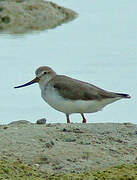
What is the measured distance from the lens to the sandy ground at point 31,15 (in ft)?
76.9

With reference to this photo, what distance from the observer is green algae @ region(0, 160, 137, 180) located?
6.87m

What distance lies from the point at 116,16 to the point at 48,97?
43.2ft

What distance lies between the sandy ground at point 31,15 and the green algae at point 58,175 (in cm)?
1569

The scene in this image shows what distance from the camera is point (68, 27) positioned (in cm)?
2261

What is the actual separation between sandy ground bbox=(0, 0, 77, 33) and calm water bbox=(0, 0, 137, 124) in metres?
0.65

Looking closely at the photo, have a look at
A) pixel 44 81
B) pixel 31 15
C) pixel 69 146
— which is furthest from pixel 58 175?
pixel 31 15

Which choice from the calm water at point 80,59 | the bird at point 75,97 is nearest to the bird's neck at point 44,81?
the bird at point 75,97

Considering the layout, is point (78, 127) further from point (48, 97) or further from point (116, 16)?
point (116, 16)

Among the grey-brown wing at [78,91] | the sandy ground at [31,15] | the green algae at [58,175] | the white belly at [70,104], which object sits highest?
the sandy ground at [31,15]

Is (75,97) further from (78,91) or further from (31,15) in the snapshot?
(31,15)

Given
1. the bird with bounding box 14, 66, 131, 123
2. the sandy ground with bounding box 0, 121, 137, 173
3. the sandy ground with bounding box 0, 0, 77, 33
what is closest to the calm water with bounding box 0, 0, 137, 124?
the sandy ground with bounding box 0, 0, 77, 33

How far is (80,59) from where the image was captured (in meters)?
17.1

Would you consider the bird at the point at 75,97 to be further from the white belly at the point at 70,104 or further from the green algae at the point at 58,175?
the green algae at the point at 58,175

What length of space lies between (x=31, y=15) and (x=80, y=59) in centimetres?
768
